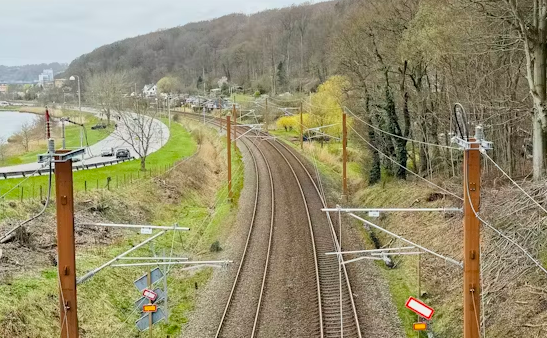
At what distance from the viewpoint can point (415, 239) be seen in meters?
23.7

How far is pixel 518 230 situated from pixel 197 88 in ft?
421

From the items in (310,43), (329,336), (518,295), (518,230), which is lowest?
(329,336)

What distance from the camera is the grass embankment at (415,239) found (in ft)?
Answer: 56.5

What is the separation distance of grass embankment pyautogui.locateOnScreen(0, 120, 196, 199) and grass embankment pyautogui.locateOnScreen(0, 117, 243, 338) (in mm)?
1849

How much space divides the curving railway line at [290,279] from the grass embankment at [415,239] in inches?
69.8

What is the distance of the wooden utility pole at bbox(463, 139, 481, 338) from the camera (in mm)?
9938

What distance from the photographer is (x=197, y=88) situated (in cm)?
13988

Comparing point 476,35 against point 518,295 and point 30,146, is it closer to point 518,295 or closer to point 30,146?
point 518,295

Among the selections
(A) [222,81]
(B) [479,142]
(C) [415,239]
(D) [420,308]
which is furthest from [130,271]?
(A) [222,81]

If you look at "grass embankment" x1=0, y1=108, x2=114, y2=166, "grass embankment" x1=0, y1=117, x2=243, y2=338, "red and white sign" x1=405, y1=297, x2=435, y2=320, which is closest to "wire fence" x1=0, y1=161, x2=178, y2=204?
"grass embankment" x1=0, y1=117, x2=243, y2=338

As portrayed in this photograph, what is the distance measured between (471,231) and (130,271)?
15078mm

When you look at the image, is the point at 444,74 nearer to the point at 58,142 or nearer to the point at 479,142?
the point at 479,142

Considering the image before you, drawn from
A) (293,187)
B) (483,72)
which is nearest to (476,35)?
(483,72)

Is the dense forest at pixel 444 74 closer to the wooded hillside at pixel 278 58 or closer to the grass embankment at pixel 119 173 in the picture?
the grass embankment at pixel 119 173
